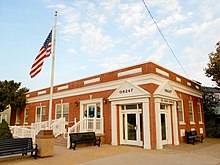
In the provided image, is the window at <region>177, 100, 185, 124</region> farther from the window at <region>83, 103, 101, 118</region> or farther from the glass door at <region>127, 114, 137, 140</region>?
the window at <region>83, 103, 101, 118</region>

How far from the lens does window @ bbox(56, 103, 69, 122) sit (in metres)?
18.0

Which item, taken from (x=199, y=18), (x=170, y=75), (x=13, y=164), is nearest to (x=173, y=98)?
(x=170, y=75)

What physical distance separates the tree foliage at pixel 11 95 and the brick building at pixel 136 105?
700 cm

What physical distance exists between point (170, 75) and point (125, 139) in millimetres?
5758

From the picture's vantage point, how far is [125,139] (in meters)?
13.3

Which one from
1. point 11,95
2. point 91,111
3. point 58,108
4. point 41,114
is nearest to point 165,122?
point 91,111

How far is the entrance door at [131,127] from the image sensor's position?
41.4 feet

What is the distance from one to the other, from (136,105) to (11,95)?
50.2 feet

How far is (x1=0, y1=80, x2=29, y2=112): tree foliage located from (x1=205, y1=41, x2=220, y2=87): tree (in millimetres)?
19390

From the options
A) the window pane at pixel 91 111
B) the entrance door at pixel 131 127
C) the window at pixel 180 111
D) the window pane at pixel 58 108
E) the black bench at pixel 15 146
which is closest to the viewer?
the black bench at pixel 15 146

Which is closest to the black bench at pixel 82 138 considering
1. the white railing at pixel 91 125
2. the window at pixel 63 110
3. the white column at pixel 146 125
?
the white railing at pixel 91 125

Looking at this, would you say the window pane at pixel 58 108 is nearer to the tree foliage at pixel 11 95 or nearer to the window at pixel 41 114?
the window at pixel 41 114

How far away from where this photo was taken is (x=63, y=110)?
1836cm

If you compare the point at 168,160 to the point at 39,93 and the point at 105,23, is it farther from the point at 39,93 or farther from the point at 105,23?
the point at 39,93
